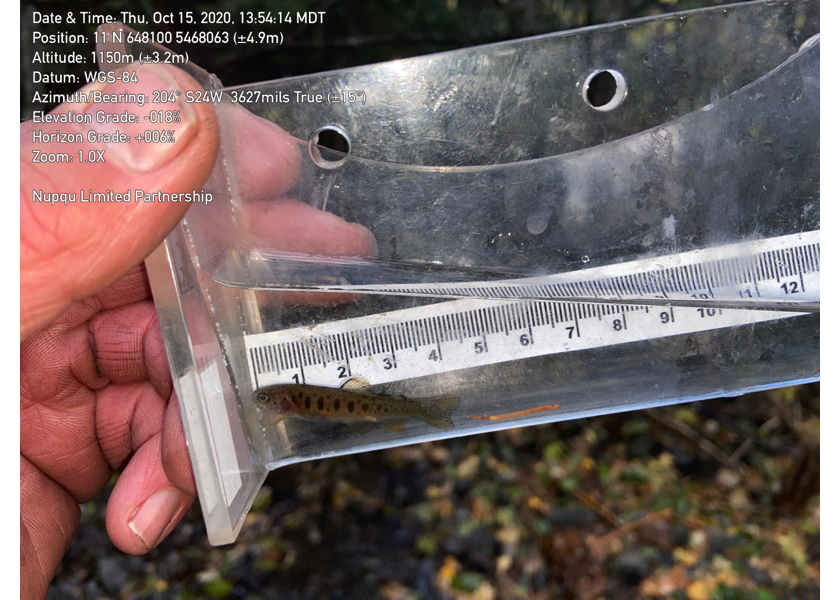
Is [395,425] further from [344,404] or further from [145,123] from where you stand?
[145,123]

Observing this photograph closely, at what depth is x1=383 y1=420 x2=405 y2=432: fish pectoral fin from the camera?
1.58 meters

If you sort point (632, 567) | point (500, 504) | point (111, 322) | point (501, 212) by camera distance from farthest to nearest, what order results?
point (500, 504)
point (632, 567)
point (111, 322)
point (501, 212)

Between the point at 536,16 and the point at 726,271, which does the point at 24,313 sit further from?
the point at 536,16

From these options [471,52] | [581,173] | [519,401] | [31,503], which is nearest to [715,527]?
[519,401]

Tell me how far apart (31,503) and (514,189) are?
1815 millimetres

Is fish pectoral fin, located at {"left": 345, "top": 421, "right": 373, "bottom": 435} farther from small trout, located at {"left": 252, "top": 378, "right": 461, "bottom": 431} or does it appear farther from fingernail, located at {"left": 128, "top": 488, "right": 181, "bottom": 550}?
fingernail, located at {"left": 128, "top": 488, "right": 181, "bottom": 550}

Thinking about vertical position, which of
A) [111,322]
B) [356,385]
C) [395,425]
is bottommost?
[395,425]

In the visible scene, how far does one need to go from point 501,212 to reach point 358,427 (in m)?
0.73

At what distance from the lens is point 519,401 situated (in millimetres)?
1608

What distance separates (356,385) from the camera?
148 cm

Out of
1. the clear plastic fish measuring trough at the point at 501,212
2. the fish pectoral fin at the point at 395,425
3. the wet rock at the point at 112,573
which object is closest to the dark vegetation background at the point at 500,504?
the wet rock at the point at 112,573

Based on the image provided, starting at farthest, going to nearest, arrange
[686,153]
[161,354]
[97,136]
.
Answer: [161,354] → [686,153] → [97,136]

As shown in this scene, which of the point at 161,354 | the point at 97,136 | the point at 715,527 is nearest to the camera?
the point at 97,136

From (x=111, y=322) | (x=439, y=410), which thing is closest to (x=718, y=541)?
(x=439, y=410)
